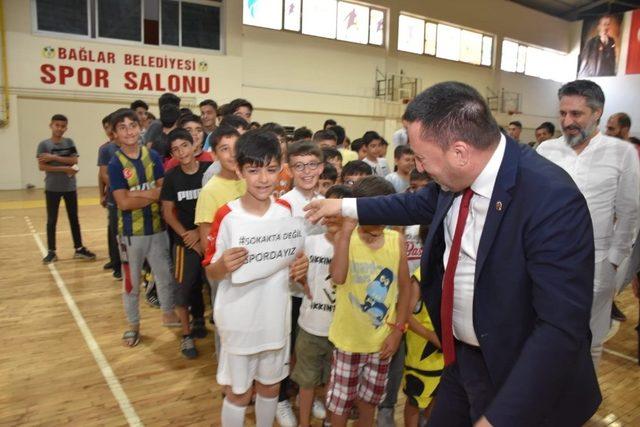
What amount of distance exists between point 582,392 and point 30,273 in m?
6.15

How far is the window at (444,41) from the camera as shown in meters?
17.9

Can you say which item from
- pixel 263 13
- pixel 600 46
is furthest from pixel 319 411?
pixel 600 46

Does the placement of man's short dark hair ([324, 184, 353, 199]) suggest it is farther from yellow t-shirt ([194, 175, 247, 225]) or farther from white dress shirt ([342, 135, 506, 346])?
white dress shirt ([342, 135, 506, 346])

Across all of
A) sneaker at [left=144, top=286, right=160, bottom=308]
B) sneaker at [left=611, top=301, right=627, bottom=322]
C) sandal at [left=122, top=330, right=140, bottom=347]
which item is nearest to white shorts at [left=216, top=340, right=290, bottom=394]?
sandal at [left=122, top=330, right=140, bottom=347]

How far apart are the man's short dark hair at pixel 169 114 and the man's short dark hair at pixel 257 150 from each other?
283cm

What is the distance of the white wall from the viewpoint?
12.1 m

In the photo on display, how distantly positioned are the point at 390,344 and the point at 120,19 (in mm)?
13651

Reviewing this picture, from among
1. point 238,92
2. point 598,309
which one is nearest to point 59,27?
point 238,92

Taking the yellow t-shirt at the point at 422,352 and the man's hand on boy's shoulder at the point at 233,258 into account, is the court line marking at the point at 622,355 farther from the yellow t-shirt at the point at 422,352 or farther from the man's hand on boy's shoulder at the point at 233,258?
the man's hand on boy's shoulder at the point at 233,258

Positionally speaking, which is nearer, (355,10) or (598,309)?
(598,309)

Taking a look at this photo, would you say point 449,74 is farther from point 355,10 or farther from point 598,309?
point 598,309

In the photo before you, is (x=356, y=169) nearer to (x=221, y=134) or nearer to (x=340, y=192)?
(x=340, y=192)

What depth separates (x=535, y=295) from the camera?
1.22 meters

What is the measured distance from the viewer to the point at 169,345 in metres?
3.89
